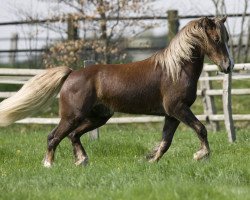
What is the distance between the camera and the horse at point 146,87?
9688 millimetres

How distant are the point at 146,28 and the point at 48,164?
12.9m

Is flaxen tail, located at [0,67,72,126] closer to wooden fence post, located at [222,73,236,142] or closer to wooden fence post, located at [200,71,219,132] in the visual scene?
wooden fence post, located at [222,73,236,142]

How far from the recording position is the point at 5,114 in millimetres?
10336

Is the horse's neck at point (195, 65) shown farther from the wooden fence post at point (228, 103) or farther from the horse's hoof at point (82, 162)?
the wooden fence post at point (228, 103)

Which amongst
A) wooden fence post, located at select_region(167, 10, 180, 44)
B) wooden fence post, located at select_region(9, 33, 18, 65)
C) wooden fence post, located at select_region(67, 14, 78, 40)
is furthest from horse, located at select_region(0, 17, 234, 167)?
wooden fence post, located at select_region(9, 33, 18, 65)

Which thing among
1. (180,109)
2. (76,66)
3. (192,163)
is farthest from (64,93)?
(76,66)

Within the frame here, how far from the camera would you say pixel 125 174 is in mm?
8234

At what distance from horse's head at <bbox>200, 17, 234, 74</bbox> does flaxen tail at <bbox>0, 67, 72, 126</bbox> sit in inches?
70.5

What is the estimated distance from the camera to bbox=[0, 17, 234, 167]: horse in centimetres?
969

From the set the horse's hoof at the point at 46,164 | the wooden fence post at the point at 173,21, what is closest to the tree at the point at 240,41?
the wooden fence post at the point at 173,21

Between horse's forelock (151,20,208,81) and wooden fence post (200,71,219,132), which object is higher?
horse's forelock (151,20,208,81)

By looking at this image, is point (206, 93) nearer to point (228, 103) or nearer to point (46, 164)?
point (228, 103)

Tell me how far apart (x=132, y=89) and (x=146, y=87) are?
0.18m

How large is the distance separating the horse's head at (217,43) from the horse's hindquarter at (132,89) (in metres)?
0.70
